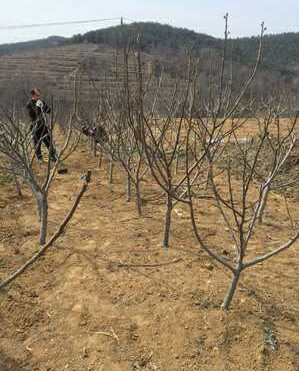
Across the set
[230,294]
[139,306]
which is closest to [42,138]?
[139,306]

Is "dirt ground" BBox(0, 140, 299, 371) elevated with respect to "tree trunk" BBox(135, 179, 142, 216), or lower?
lower

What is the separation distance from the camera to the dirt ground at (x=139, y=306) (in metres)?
2.35

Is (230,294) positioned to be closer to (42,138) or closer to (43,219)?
(43,219)

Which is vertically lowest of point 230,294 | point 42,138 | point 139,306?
point 139,306

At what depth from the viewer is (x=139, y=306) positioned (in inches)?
108

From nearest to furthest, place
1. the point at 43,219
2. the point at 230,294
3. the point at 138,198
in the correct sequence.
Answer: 1. the point at 230,294
2. the point at 43,219
3. the point at 138,198

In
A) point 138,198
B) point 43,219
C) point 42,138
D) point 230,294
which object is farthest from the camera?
point 42,138

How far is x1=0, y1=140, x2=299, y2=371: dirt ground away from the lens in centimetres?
235

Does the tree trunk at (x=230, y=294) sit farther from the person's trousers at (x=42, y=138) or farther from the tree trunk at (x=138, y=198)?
the person's trousers at (x=42, y=138)

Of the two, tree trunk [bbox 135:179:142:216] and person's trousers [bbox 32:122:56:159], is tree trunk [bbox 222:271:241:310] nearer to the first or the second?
tree trunk [bbox 135:179:142:216]

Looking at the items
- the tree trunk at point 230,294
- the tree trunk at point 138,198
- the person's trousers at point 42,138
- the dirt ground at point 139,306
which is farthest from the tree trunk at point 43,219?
the tree trunk at point 230,294

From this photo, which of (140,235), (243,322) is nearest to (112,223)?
(140,235)

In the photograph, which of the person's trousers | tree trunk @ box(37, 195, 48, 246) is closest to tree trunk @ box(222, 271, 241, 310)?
tree trunk @ box(37, 195, 48, 246)

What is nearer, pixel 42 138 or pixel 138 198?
pixel 138 198
